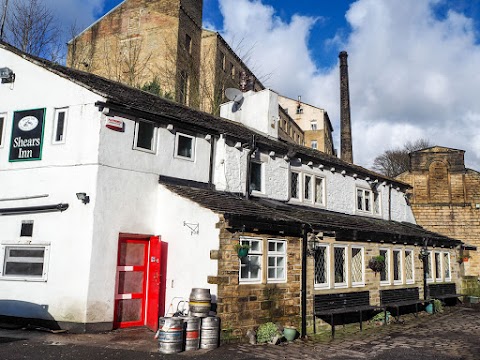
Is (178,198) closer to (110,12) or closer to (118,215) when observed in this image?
(118,215)

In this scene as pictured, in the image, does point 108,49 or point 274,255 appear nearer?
point 274,255

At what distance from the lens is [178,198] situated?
1173cm

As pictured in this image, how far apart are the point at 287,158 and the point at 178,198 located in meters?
6.19

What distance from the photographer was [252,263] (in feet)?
36.9

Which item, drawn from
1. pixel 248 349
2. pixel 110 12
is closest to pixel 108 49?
pixel 110 12

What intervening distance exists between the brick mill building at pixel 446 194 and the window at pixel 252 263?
21.6 meters

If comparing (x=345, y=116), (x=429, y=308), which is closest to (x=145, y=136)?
(x=429, y=308)

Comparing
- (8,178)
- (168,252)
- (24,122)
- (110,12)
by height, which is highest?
(110,12)

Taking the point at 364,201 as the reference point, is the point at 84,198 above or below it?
below

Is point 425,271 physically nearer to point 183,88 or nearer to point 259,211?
point 259,211

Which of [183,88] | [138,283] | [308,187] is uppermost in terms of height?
[183,88]

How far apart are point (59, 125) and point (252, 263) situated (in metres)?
6.36

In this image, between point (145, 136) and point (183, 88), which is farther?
point (183, 88)

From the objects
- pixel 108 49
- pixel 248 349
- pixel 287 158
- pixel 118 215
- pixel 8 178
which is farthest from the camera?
pixel 108 49
